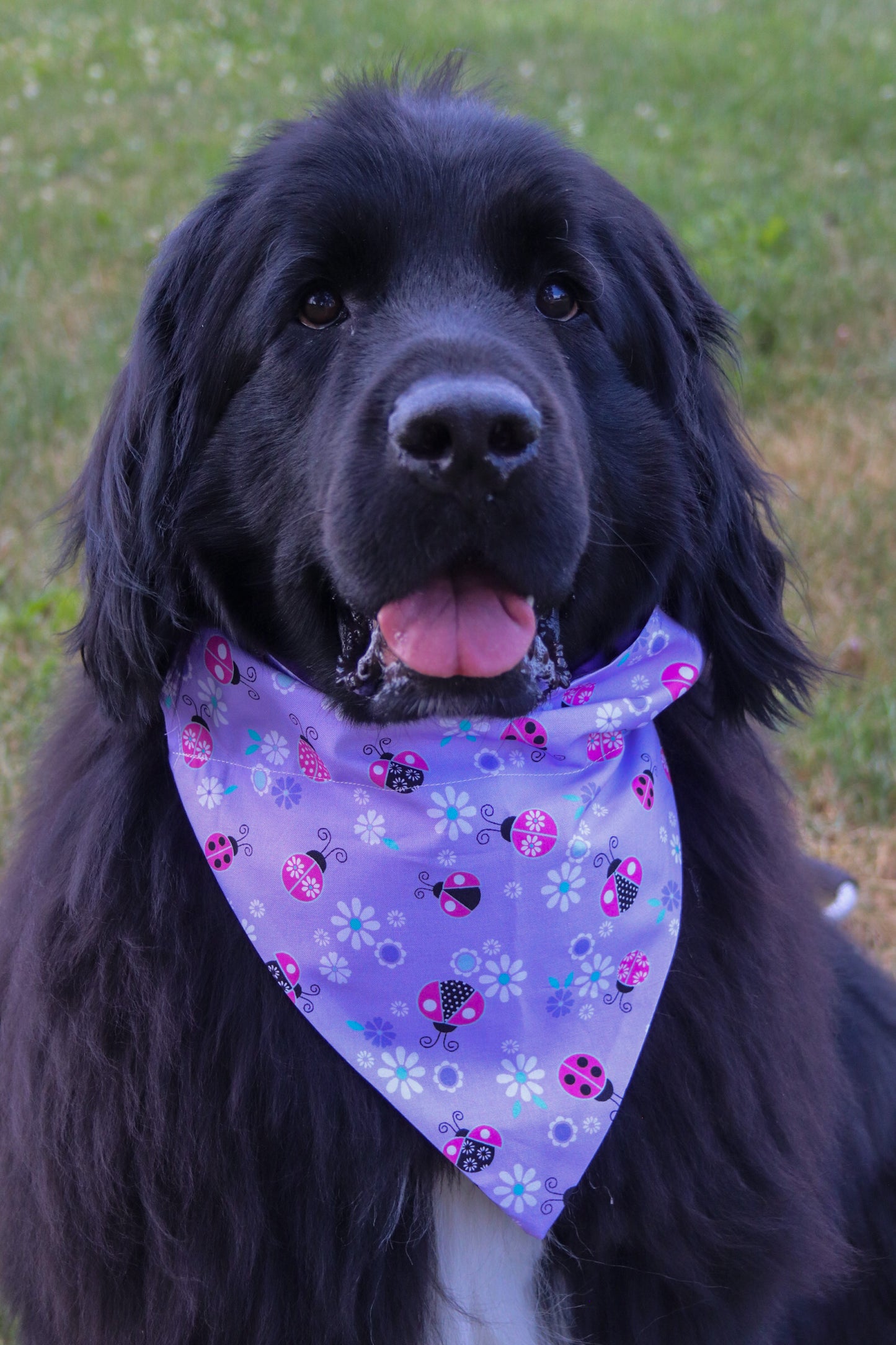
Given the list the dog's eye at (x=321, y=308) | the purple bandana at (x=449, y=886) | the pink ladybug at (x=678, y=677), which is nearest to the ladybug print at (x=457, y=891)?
the purple bandana at (x=449, y=886)

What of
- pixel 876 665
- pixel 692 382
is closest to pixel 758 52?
pixel 876 665

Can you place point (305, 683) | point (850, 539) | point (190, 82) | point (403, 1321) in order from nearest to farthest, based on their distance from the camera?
1. point (403, 1321)
2. point (305, 683)
3. point (850, 539)
4. point (190, 82)

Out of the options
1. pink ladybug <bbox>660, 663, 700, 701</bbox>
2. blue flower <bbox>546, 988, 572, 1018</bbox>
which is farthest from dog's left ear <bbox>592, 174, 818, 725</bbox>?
blue flower <bbox>546, 988, 572, 1018</bbox>

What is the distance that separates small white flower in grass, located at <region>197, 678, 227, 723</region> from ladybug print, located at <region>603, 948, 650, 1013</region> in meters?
0.72

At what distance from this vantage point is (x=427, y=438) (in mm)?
1578

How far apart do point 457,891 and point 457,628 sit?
43cm

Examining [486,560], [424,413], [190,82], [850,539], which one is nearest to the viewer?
[424,413]

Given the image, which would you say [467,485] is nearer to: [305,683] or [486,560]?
[486,560]

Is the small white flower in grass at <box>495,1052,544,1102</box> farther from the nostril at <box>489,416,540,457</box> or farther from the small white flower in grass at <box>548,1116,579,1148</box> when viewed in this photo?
the nostril at <box>489,416,540,457</box>

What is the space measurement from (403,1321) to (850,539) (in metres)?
3.00

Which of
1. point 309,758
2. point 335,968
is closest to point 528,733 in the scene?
point 309,758

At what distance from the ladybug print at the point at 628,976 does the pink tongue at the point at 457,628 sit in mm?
526

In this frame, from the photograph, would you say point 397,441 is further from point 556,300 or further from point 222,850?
point 222,850

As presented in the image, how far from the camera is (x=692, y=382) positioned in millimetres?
2105
